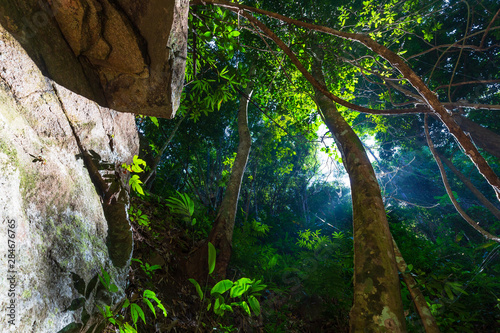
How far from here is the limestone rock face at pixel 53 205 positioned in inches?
43.6

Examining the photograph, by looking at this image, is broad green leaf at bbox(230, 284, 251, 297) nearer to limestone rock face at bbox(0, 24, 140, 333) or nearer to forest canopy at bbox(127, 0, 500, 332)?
forest canopy at bbox(127, 0, 500, 332)

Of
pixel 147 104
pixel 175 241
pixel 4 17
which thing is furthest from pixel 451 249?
pixel 4 17

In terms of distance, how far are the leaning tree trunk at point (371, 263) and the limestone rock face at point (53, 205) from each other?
67.6 inches

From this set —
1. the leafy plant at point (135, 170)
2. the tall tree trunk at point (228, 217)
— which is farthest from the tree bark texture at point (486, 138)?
the leafy plant at point (135, 170)

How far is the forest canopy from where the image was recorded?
202 cm

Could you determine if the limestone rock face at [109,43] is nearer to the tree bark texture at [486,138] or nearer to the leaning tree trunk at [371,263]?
the leaning tree trunk at [371,263]

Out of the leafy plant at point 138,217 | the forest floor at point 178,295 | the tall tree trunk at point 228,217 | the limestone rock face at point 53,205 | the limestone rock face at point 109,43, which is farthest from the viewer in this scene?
the tall tree trunk at point 228,217

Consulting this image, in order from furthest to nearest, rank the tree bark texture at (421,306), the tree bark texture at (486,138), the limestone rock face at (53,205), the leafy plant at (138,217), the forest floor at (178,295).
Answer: the tree bark texture at (486,138) < the leafy plant at (138,217) < the forest floor at (178,295) < the tree bark texture at (421,306) < the limestone rock face at (53,205)

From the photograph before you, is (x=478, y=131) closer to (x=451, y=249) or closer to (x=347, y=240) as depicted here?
(x=451, y=249)

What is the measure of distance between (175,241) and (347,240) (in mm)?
3846

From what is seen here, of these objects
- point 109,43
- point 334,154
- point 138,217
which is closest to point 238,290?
point 138,217

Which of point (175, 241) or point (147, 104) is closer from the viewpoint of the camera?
point (147, 104)

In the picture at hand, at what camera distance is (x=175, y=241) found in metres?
4.01

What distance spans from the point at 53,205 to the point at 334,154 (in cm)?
514
